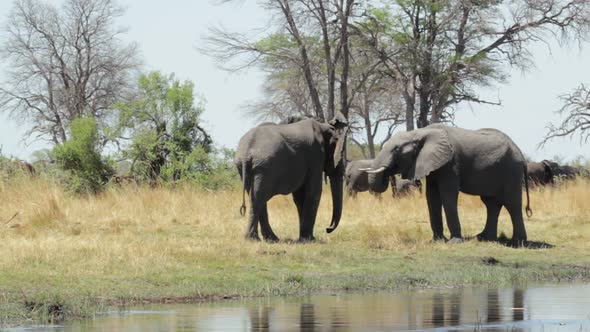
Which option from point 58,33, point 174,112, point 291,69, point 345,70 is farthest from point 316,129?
point 58,33

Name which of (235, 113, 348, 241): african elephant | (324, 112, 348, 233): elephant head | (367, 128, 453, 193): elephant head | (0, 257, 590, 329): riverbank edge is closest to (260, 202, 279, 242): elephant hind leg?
(235, 113, 348, 241): african elephant

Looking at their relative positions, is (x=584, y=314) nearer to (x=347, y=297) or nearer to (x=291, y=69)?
(x=347, y=297)

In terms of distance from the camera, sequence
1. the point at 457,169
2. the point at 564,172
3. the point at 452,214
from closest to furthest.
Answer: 1. the point at 452,214
2. the point at 457,169
3. the point at 564,172

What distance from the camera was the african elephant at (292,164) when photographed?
1923 cm

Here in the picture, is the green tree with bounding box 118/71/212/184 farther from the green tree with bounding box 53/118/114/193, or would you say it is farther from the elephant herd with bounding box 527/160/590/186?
the elephant herd with bounding box 527/160/590/186

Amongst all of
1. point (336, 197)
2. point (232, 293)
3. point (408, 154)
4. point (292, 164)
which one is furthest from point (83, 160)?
point (232, 293)

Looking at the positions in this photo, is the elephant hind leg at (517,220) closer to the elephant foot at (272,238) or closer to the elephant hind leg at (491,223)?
the elephant hind leg at (491,223)

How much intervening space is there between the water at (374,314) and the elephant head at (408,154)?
6.32 m

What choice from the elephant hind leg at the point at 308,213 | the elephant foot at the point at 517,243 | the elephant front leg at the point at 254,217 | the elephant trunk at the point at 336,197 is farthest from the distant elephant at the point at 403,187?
the elephant front leg at the point at 254,217

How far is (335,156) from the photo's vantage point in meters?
19.9

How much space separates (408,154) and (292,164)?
269 centimetres

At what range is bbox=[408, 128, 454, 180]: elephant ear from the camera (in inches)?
818

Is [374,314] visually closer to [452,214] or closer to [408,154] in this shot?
[452,214]

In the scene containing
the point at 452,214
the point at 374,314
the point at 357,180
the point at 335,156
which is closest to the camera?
the point at 374,314
